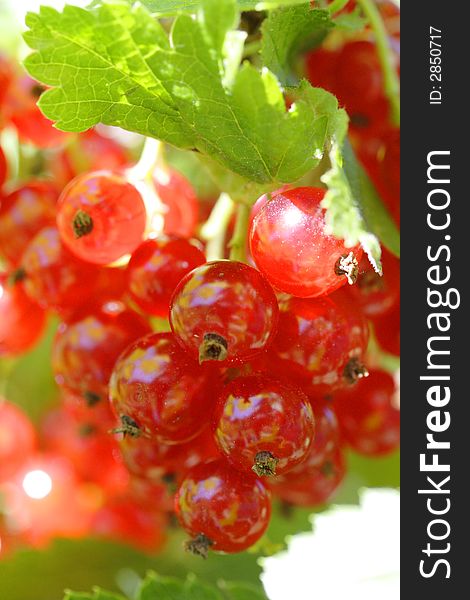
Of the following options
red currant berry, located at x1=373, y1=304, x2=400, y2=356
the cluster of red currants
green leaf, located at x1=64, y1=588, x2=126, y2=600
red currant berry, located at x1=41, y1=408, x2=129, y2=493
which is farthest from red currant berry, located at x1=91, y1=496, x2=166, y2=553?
red currant berry, located at x1=373, y1=304, x2=400, y2=356

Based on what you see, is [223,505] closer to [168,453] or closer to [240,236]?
[168,453]

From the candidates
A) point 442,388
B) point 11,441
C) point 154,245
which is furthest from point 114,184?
point 11,441

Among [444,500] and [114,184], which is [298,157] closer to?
[114,184]

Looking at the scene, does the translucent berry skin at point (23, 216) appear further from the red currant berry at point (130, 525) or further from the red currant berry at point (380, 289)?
the red currant berry at point (130, 525)

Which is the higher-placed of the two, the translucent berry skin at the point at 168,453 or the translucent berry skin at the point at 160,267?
the translucent berry skin at the point at 160,267

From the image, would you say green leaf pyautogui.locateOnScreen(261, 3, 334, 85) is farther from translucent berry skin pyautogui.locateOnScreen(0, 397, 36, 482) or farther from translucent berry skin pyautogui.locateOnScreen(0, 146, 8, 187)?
translucent berry skin pyautogui.locateOnScreen(0, 397, 36, 482)

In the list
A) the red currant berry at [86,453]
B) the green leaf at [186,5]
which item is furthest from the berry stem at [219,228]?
the red currant berry at [86,453]

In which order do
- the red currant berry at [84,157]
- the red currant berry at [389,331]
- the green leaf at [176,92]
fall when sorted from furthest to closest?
1. the red currant berry at [84,157]
2. the red currant berry at [389,331]
3. the green leaf at [176,92]
